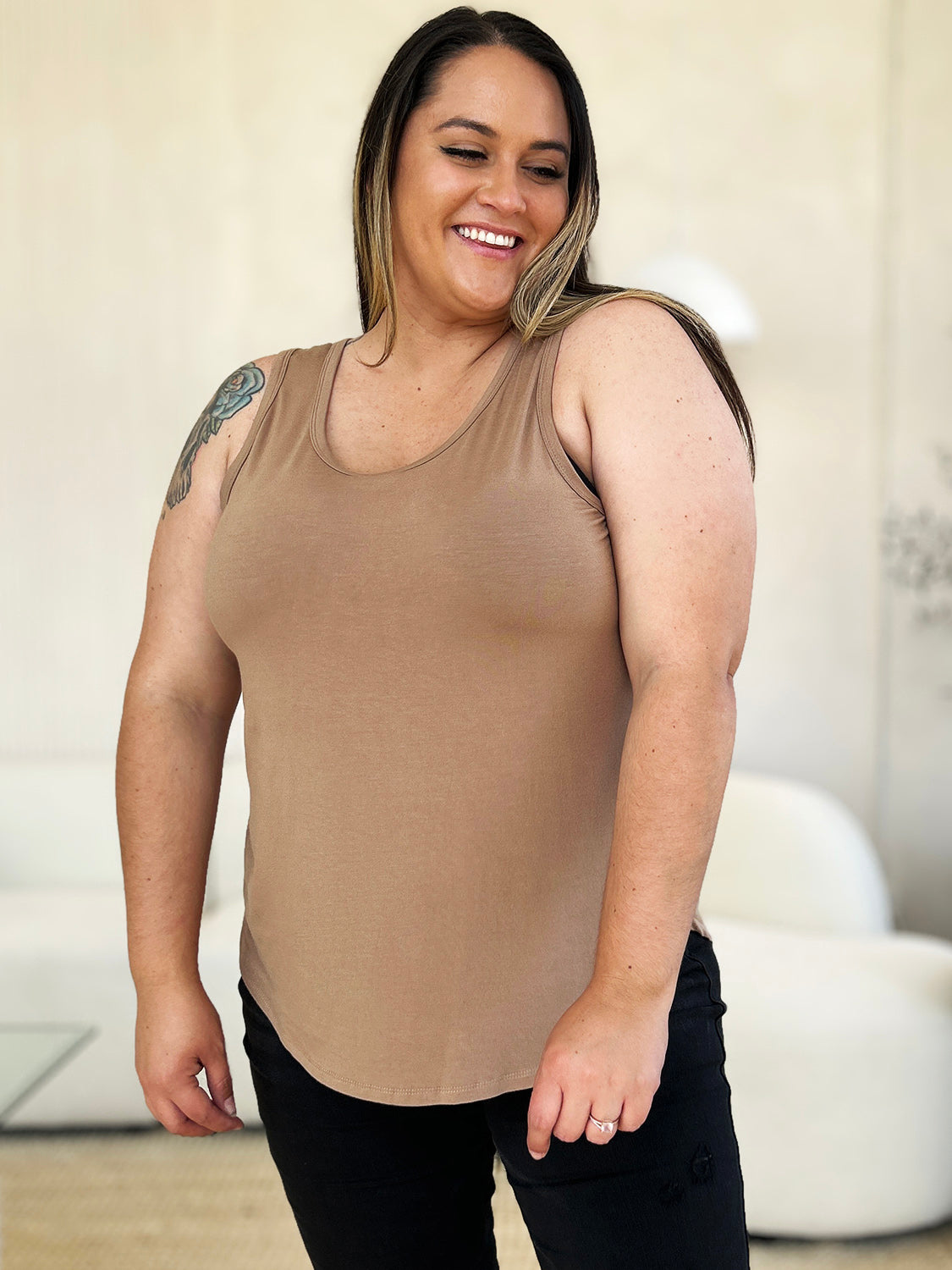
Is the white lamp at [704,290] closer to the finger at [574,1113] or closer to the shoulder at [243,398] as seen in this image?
the shoulder at [243,398]

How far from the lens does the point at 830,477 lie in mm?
4336

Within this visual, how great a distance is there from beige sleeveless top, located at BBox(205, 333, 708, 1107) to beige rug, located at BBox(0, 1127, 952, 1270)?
5.21 ft

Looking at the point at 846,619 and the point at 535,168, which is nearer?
the point at 535,168

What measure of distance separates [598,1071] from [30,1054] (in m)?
1.31

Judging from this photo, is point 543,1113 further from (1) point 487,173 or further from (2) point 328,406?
(1) point 487,173

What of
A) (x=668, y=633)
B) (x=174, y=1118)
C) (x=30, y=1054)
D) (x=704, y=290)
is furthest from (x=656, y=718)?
(x=704, y=290)

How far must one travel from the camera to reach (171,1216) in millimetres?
2615

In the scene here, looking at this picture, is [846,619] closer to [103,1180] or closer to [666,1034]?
[103,1180]

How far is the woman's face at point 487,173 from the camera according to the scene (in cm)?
112

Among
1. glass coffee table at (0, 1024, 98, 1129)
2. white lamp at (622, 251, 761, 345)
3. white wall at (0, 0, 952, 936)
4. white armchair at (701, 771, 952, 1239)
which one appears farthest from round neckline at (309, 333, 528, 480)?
white wall at (0, 0, 952, 936)

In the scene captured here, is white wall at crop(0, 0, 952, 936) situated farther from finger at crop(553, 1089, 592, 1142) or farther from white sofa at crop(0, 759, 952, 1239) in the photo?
finger at crop(553, 1089, 592, 1142)

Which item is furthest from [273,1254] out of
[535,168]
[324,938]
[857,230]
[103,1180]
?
[857,230]

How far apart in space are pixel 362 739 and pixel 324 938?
18cm

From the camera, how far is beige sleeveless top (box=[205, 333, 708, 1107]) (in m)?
1.01
